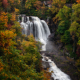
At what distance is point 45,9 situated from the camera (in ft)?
136

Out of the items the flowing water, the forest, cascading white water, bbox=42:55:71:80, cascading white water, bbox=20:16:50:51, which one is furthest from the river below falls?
cascading white water, bbox=20:16:50:51

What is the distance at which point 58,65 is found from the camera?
20453 mm

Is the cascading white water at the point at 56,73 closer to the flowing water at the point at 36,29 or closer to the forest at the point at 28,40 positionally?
the forest at the point at 28,40

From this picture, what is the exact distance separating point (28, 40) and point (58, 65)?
838cm

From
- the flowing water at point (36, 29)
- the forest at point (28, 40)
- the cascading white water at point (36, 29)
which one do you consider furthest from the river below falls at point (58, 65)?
the cascading white water at point (36, 29)

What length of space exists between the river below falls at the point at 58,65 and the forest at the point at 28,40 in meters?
1.30

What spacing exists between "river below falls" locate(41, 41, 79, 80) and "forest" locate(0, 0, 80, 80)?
1298mm

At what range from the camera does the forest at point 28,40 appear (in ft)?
25.0

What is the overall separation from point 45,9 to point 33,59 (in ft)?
105

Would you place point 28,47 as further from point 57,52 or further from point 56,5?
point 56,5

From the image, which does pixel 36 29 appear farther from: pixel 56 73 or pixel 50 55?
pixel 56 73

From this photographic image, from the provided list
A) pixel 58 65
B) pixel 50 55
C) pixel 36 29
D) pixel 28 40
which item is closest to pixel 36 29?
pixel 36 29

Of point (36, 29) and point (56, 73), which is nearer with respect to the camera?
point (56, 73)

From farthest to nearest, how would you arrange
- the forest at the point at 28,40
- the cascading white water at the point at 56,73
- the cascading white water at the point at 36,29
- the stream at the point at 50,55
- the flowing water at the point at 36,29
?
the cascading white water at the point at 36,29, the flowing water at the point at 36,29, the stream at the point at 50,55, the cascading white water at the point at 56,73, the forest at the point at 28,40
